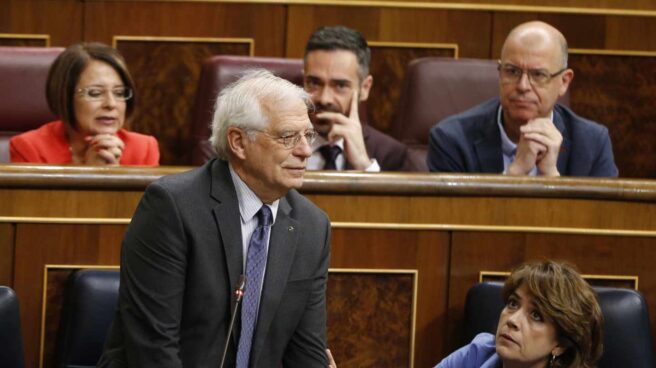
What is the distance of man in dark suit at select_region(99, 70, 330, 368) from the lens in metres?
1.13

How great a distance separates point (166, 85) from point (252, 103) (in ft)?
2.79

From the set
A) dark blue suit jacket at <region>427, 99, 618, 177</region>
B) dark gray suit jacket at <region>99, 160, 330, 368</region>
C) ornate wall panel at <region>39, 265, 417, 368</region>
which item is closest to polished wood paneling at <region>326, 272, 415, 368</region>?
ornate wall panel at <region>39, 265, 417, 368</region>

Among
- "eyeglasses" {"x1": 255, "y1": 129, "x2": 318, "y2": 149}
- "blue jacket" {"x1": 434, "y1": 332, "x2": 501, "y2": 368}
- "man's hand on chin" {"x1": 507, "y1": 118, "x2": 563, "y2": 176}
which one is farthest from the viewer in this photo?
"man's hand on chin" {"x1": 507, "y1": 118, "x2": 563, "y2": 176}

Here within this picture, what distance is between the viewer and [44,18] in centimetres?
202

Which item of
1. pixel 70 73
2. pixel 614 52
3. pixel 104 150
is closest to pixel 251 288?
pixel 104 150

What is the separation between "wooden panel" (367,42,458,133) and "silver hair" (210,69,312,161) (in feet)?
2.81

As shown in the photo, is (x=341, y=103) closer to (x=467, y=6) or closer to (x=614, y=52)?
(x=467, y=6)

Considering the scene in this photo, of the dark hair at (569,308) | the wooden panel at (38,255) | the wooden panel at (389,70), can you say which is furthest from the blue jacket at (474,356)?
Result: the wooden panel at (389,70)

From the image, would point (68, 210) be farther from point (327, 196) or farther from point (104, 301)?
point (327, 196)

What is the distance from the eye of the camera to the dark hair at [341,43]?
1.76 metres

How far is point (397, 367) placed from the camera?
4.67 ft

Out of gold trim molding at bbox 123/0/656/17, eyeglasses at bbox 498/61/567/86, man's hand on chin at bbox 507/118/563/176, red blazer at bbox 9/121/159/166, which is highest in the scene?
gold trim molding at bbox 123/0/656/17

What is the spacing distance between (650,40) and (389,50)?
441 millimetres

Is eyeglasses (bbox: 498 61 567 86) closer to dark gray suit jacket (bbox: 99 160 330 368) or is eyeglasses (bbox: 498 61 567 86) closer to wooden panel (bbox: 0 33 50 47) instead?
dark gray suit jacket (bbox: 99 160 330 368)
